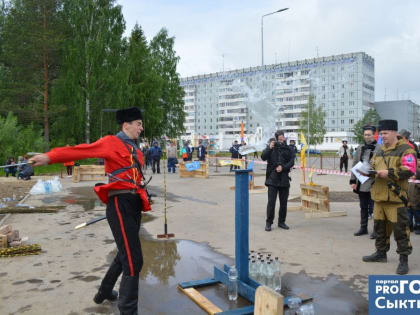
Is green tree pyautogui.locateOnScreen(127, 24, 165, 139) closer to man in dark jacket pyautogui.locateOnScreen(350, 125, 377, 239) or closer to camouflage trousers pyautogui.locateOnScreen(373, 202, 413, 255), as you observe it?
man in dark jacket pyautogui.locateOnScreen(350, 125, 377, 239)

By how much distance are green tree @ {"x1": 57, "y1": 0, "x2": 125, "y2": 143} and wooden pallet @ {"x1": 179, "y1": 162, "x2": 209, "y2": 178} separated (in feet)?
46.2

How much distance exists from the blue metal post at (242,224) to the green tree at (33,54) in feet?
100

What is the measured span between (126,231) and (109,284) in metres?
0.92

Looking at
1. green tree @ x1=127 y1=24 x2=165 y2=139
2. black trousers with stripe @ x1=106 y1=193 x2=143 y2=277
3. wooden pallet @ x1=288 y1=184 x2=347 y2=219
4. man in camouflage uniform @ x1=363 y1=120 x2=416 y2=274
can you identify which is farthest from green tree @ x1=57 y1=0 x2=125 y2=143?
black trousers with stripe @ x1=106 y1=193 x2=143 y2=277

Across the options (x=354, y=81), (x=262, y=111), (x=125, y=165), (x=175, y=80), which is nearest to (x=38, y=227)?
(x=125, y=165)

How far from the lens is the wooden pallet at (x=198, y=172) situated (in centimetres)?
2028

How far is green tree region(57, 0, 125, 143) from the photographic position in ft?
105

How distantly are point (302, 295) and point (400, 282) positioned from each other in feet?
4.95

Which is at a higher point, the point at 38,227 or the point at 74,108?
the point at 74,108

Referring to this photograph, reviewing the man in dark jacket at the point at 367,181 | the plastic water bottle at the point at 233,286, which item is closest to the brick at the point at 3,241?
the plastic water bottle at the point at 233,286

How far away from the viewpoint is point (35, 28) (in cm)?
3191

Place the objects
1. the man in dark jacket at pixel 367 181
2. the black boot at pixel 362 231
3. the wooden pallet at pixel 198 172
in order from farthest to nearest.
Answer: the wooden pallet at pixel 198 172, the black boot at pixel 362 231, the man in dark jacket at pixel 367 181

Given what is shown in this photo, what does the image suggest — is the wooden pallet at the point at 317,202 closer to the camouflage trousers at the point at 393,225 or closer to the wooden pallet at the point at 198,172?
the camouflage trousers at the point at 393,225

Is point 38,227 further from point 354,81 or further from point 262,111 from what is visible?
point 262,111
